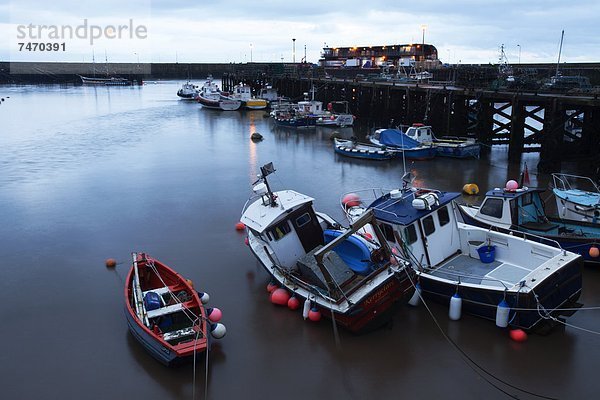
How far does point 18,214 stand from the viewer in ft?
65.1

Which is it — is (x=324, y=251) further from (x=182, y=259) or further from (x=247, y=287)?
(x=182, y=259)

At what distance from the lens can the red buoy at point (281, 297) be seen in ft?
39.6

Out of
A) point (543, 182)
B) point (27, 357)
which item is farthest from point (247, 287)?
point (543, 182)

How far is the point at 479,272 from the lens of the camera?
11.8m

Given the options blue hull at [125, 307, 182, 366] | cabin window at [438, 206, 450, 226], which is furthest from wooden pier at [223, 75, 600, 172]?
blue hull at [125, 307, 182, 366]

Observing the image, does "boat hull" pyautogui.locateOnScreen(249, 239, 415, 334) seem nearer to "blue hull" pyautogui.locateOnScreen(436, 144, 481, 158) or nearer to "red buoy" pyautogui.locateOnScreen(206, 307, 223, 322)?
"red buoy" pyautogui.locateOnScreen(206, 307, 223, 322)

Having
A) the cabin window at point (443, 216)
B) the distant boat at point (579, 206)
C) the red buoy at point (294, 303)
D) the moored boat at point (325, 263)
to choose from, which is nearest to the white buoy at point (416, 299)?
the moored boat at point (325, 263)

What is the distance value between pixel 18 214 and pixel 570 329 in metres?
19.3

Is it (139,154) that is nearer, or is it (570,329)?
(570,329)

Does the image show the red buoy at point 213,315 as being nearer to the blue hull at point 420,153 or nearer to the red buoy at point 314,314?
the red buoy at point 314,314

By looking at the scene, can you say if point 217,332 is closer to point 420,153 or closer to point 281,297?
point 281,297

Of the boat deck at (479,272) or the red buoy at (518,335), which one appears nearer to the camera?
the red buoy at (518,335)

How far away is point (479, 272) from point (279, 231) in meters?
4.82

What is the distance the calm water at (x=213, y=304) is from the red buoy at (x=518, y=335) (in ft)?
0.44
